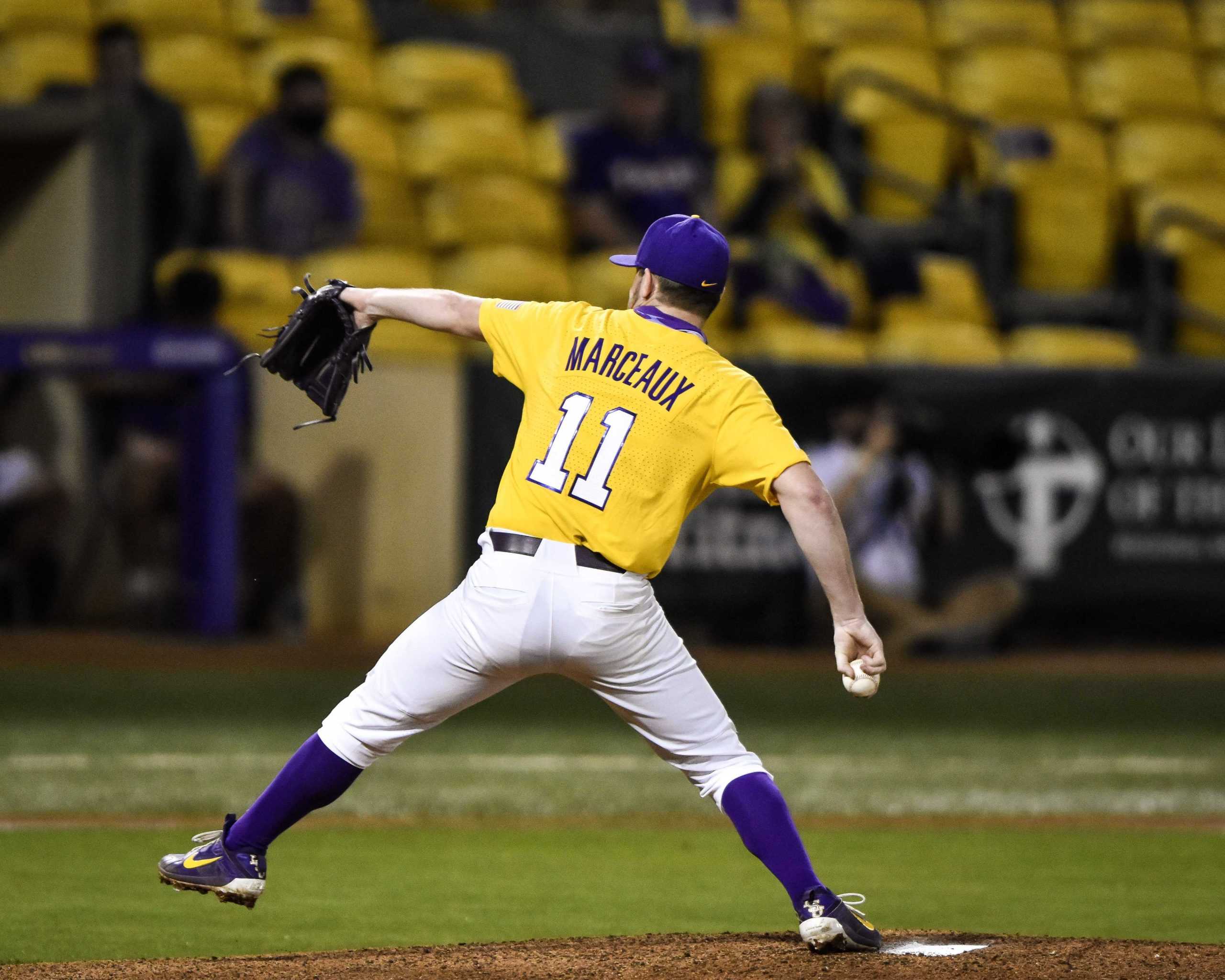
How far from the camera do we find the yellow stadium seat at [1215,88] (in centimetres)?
1769

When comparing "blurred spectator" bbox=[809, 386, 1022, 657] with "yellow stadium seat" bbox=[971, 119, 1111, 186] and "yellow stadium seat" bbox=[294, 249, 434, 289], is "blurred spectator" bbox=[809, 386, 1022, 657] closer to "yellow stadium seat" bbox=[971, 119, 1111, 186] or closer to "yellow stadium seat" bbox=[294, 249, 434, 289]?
"yellow stadium seat" bbox=[294, 249, 434, 289]

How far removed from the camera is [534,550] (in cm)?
433

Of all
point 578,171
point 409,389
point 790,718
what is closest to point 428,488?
point 409,389

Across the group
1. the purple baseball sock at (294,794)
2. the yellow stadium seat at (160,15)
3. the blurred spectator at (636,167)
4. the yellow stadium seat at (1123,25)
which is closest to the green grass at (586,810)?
the purple baseball sock at (294,794)

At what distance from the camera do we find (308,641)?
12992 millimetres

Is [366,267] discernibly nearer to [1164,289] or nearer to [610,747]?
[610,747]

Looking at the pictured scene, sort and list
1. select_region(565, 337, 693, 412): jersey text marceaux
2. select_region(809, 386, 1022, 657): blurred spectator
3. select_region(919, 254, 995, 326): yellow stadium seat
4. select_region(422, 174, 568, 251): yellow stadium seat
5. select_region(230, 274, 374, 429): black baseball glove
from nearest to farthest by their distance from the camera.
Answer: select_region(565, 337, 693, 412): jersey text marceaux
select_region(230, 274, 374, 429): black baseball glove
select_region(809, 386, 1022, 657): blurred spectator
select_region(422, 174, 568, 251): yellow stadium seat
select_region(919, 254, 995, 326): yellow stadium seat

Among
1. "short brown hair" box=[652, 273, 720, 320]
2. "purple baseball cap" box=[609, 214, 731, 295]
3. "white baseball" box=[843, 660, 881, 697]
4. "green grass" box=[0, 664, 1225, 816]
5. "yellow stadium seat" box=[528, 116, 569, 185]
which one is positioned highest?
"yellow stadium seat" box=[528, 116, 569, 185]

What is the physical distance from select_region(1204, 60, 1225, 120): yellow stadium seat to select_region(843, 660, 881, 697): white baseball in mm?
14715

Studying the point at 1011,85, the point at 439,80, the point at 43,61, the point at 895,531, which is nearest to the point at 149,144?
the point at 43,61

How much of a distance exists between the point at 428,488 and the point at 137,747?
4.66m

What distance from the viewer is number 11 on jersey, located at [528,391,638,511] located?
4309mm

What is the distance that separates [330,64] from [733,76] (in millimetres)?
3361

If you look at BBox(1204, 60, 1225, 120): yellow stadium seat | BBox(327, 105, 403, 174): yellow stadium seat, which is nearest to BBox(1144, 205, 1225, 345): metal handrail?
BBox(1204, 60, 1225, 120): yellow stadium seat
